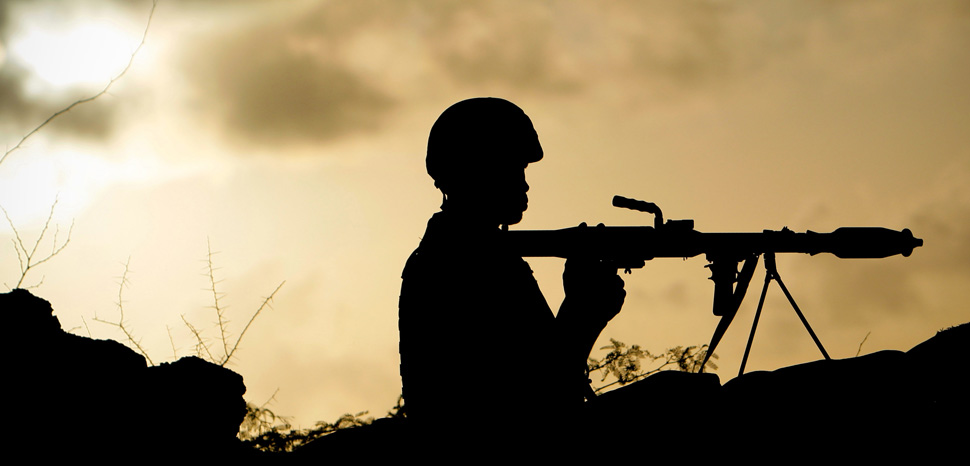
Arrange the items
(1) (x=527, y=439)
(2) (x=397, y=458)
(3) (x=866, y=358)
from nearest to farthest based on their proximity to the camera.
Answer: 1. (1) (x=527, y=439)
2. (3) (x=866, y=358)
3. (2) (x=397, y=458)

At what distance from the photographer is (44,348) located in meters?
6.27

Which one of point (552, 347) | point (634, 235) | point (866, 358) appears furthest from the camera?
point (634, 235)

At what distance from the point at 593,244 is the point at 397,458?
190cm

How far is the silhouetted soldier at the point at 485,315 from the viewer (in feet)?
14.6

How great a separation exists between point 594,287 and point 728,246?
1763 mm

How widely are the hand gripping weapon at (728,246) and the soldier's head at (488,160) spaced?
93cm

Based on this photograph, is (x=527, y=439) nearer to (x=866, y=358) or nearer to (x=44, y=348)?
(x=866, y=358)

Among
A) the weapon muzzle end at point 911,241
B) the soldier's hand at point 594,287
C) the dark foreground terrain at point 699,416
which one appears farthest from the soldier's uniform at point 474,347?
the weapon muzzle end at point 911,241

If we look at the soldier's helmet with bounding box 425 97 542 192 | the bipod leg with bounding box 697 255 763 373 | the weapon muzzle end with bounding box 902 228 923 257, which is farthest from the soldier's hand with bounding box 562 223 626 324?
the weapon muzzle end with bounding box 902 228 923 257

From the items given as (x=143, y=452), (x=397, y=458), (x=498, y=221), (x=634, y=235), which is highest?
(x=634, y=235)

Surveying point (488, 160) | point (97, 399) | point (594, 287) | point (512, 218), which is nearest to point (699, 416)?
point (594, 287)

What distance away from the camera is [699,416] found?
4.80 meters

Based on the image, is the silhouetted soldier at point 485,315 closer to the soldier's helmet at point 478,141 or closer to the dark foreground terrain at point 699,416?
the soldier's helmet at point 478,141

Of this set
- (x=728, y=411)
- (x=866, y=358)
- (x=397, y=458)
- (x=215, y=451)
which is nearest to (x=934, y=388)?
(x=866, y=358)
